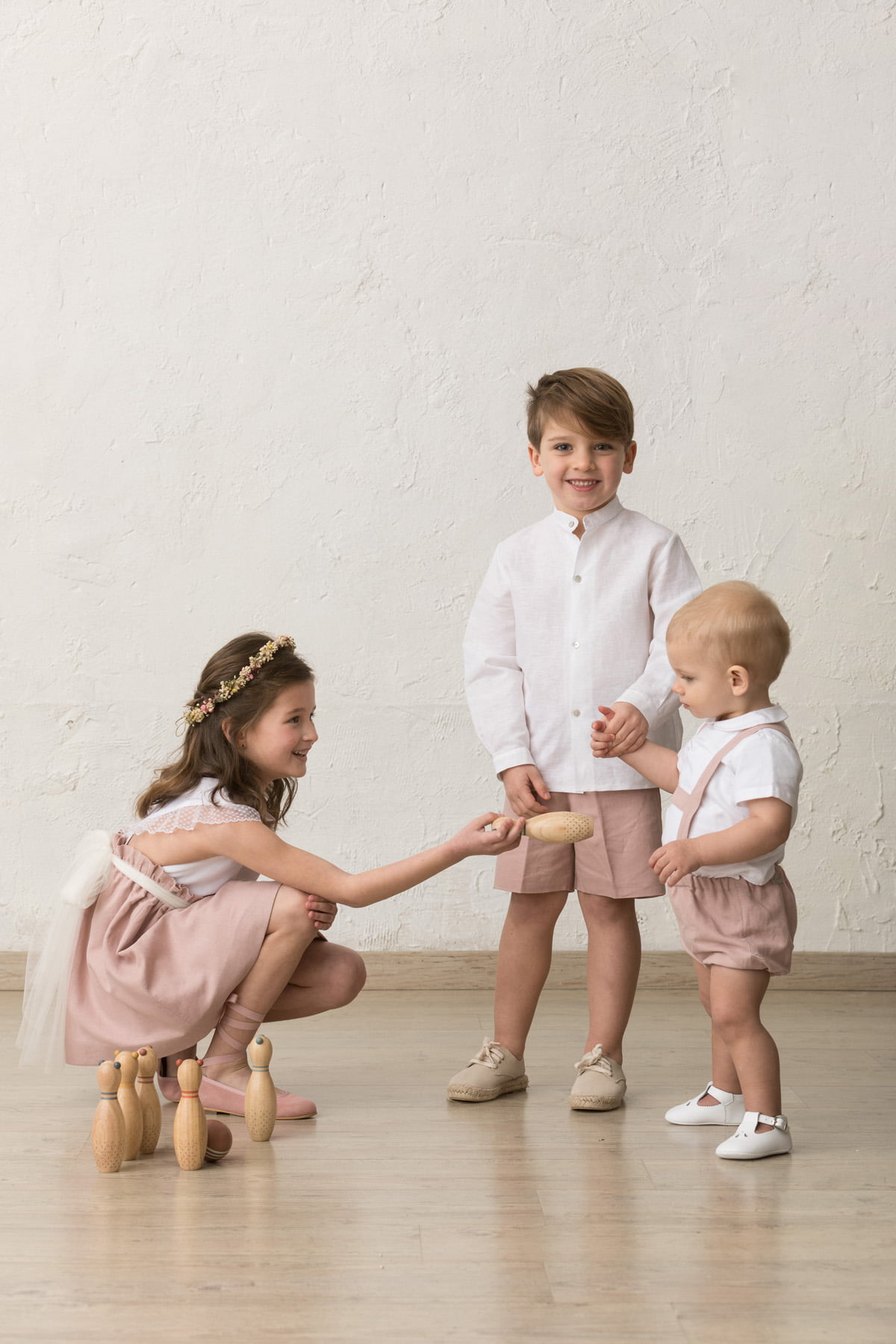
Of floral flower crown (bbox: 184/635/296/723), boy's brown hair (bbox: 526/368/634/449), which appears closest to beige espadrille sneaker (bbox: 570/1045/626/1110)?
floral flower crown (bbox: 184/635/296/723)

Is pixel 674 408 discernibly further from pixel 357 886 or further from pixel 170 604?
pixel 357 886

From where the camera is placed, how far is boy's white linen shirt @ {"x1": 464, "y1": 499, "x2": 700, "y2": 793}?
2.07 meters

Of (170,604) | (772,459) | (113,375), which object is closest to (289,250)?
(113,375)

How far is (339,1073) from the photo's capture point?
2.21 m

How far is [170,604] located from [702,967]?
1530 mm

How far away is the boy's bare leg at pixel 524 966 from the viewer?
2.12 m

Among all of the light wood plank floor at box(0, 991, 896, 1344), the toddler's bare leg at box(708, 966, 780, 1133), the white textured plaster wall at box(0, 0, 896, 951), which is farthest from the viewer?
the white textured plaster wall at box(0, 0, 896, 951)

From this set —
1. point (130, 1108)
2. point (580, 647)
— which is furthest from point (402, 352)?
point (130, 1108)

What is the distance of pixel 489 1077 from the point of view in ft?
6.69

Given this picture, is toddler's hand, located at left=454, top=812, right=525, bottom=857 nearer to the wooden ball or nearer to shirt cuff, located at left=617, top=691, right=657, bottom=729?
shirt cuff, located at left=617, top=691, right=657, bottom=729

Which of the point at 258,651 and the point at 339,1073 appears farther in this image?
the point at 339,1073

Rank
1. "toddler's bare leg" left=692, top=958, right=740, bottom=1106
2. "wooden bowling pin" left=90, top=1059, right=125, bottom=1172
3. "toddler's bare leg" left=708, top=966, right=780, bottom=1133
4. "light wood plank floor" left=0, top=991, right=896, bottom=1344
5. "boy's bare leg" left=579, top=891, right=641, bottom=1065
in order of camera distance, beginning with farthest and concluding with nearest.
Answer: "boy's bare leg" left=579, top=891, right=641, bottom=1065
"toddler's bare leg" left=692, top=958, right=740, bottom=1106
"toddler's bare leg" left=708, top=966, right=780, bottom=1133
"wooden bowling pin" left=90, top=1059, right=125, bottom=1172
"light wood plank floor" left=0, top=991, right=896, bottom=1344

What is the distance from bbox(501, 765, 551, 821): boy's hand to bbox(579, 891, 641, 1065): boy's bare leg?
165 mm

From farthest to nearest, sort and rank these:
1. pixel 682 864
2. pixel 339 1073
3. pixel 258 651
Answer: pixel 339 1073
pixel 258 651
pixel 682 864
